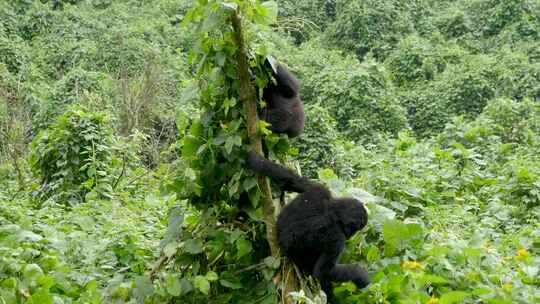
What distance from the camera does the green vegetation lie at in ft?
11.4

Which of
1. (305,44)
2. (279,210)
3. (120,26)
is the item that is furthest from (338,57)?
(279,210)

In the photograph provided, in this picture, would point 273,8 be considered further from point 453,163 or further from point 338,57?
point 338,57

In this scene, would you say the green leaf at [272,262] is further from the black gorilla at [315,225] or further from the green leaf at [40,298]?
the green leaf at [40,298]

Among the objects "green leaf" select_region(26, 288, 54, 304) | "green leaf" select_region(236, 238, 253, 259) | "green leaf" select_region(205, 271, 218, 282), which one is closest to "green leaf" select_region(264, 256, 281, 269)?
"green leaf" select_region(236, 238, 253, 259)

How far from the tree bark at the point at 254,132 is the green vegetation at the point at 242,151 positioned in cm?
4

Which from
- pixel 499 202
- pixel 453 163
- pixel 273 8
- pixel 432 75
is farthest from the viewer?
pixel 432 75

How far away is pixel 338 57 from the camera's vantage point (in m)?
15.8

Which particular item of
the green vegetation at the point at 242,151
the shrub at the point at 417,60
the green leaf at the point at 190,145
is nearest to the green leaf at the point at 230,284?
the green vegetation at the point at 242,151

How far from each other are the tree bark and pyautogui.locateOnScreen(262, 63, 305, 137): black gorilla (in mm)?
979

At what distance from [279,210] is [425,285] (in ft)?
2.78

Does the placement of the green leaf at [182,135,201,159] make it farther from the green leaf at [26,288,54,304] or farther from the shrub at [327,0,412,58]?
the shrub at [327,0,412,58]

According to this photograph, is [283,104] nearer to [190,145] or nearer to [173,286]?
[190,145]

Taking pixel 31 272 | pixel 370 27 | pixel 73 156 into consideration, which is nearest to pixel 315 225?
pixel 31 272

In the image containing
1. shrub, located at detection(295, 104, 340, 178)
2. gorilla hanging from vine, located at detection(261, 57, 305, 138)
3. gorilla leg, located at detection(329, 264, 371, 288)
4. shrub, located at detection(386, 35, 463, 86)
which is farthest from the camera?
shrub, located at detection(386, 35, 463, 86)
